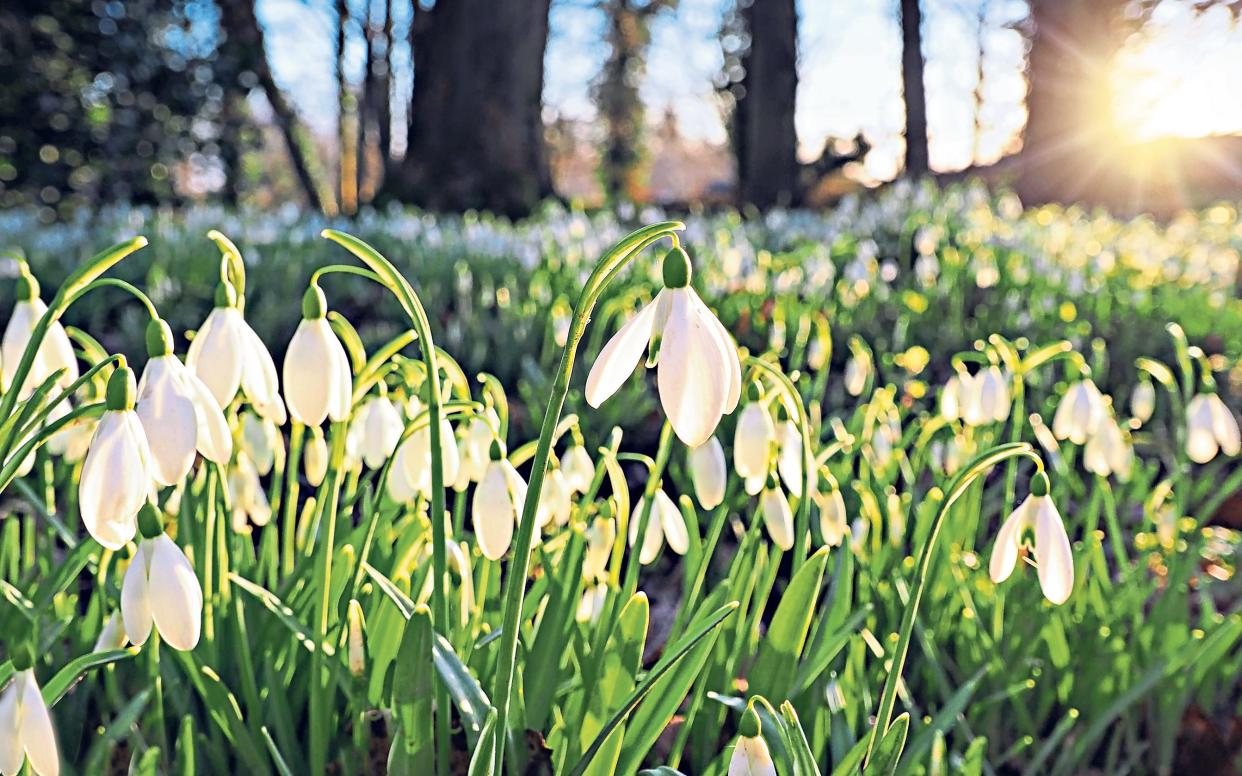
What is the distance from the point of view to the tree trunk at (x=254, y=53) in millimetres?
11000

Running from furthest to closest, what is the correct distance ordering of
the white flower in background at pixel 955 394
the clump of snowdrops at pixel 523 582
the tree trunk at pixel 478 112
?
1. the tree trunk at pixel 478 112
2. the white flower in background at pixel 955 394
3. the clump of snowdrops at pixel 523 582

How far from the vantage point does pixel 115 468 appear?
0.82 metres

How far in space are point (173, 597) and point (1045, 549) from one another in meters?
0.83

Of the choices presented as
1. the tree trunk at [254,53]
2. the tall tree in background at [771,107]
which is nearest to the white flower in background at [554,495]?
the tall tree in background at [771,107]

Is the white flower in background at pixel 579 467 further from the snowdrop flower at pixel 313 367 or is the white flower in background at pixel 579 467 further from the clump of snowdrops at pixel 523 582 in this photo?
the snowdrop flower at pixel 313 367

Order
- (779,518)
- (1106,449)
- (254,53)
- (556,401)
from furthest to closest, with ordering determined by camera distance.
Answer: (254,53)
(1106,449)
(779,518)
(556,401)

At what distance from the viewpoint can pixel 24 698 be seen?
859 millimetres

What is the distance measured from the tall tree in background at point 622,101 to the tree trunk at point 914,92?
32.0ft

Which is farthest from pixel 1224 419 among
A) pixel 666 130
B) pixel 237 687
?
pixel 666 130

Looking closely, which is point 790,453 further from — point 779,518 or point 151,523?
point 151,523

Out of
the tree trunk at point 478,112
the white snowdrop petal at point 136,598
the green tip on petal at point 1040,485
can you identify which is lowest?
the white snowdrop petal at point 136,598

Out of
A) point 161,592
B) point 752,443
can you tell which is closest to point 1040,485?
point 752,443

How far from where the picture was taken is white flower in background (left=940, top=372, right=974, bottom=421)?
5.76 feet

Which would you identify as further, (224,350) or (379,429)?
(379,429)
